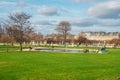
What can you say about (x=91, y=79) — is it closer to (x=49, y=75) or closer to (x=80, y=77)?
(x=80, y=77)

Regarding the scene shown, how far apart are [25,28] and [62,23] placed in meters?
56.0

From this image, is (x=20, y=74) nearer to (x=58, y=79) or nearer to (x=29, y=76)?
(x=29, y=76)

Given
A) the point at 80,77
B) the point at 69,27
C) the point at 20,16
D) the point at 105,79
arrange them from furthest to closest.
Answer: the point at 69,27, the point at 20,16, the point at 80,77, the point at 105,79

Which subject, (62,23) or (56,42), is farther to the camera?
(56,42)

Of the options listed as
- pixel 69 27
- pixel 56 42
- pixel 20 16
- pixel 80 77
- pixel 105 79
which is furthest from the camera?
pixel 56 42

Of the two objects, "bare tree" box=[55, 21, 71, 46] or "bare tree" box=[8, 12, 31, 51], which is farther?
"bare tree" box=[55, 21, 71, 46]

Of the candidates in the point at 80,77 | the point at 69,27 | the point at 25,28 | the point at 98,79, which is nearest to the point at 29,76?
the point at 80,77

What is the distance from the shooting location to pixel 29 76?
17500 mm

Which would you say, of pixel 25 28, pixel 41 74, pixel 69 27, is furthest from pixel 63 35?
pixel 41 74

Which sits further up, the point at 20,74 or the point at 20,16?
the point at 20,16

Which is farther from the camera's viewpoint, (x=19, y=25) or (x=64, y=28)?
(x=64, y=28)

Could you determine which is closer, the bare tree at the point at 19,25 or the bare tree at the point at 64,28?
the bare tree at the point at 19,25

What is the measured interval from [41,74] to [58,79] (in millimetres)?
2124

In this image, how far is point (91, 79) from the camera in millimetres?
16750
